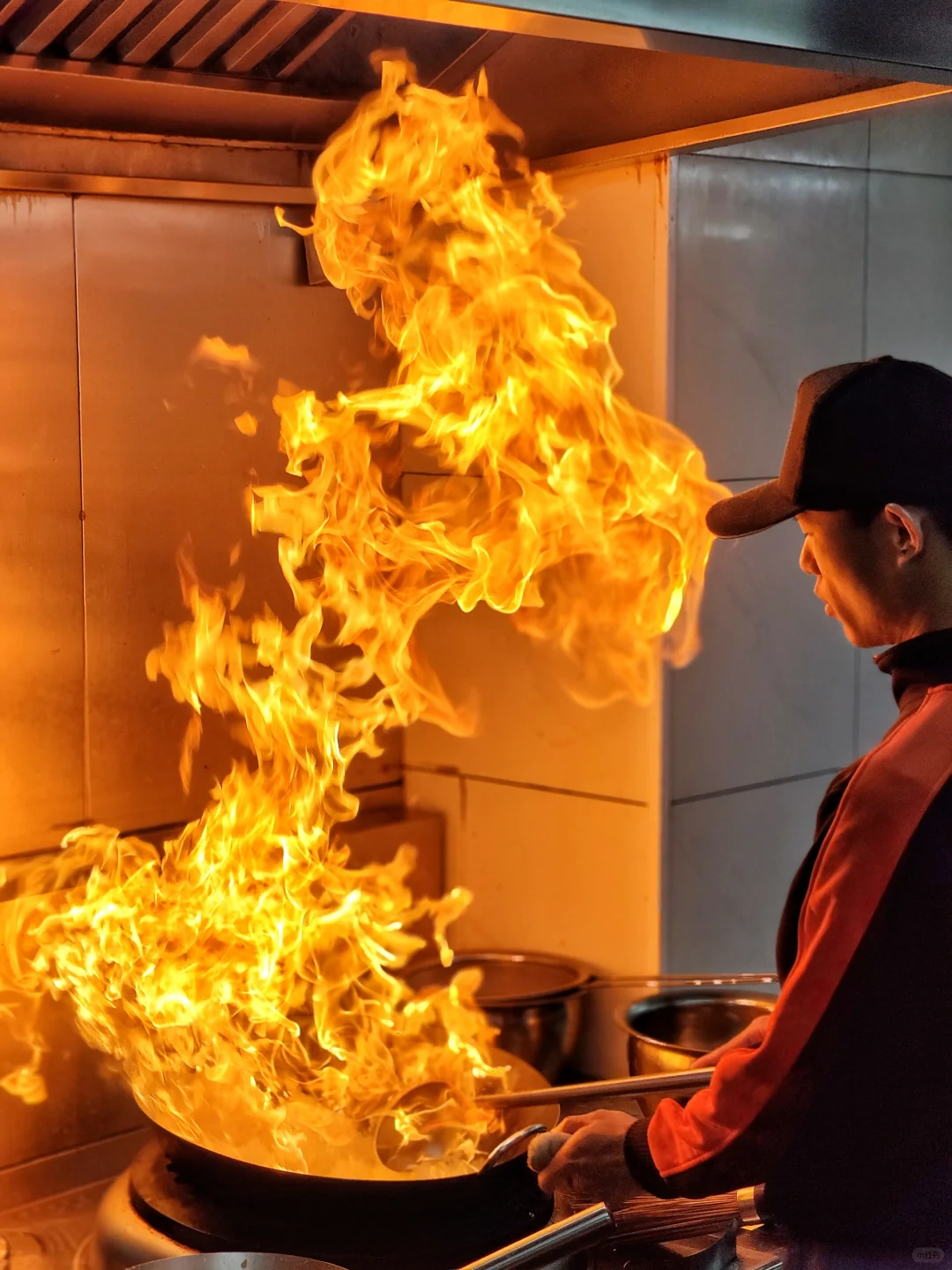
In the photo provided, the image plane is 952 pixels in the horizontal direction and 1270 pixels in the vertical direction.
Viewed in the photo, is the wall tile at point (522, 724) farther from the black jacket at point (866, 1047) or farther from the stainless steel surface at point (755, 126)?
the black jacket at point (866, 1047)

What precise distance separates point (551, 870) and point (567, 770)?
6.5 inches

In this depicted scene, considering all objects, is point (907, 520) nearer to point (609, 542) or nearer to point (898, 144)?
point (609, 542)

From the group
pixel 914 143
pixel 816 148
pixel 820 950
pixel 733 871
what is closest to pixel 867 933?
pixel 820 950

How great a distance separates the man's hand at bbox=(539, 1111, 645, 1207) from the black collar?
0.49m

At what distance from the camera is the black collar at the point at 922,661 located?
4.50ft

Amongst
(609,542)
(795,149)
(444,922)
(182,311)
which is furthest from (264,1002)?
(795,149)

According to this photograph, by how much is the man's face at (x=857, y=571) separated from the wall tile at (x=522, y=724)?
0.77 metres

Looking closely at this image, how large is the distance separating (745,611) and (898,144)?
84cm

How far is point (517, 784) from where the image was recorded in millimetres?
2418

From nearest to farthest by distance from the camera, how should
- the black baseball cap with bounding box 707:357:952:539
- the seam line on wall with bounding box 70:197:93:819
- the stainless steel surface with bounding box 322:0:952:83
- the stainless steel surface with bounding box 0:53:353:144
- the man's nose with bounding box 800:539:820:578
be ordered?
the stainless steel surface with bounding box 322:0:952:83, the black baseball cap with bounding box 707:357:952:539, the man's nose with bounding box 800:539:820:578, the stainless steel surface with bounding box 0:53:353:144, the seam line on wall with bounding box 70:197:93:819

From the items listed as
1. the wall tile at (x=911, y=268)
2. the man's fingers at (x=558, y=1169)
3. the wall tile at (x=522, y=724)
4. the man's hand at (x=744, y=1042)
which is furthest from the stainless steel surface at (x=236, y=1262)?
the wall tile at (x=911, y=268)

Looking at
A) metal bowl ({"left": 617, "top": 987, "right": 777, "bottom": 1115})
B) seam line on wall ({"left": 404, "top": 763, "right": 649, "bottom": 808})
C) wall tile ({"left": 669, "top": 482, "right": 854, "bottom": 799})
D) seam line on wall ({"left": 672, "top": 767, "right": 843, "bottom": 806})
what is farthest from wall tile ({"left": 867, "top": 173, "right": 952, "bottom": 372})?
metal bowl ({"left": 617, "top": 987, "right": 777, "bottom": 1115})

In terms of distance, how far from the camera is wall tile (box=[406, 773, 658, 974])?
88.6 inches

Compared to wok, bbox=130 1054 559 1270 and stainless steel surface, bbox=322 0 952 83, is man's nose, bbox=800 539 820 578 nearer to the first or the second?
stainless steel surface, bbox=322 0 952 83
